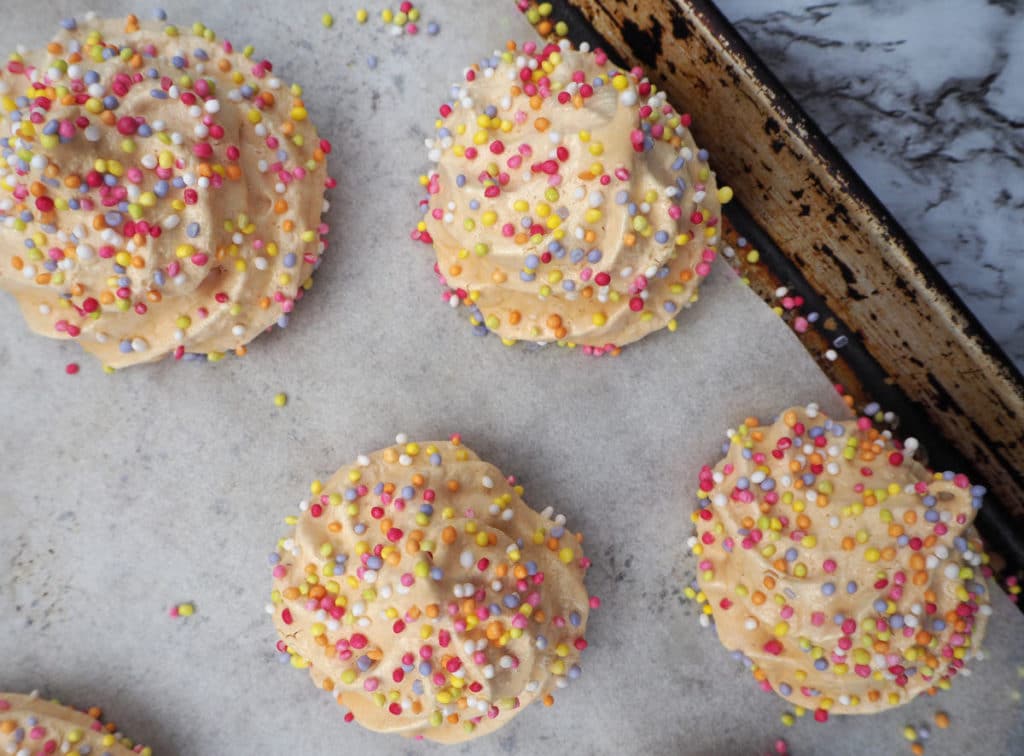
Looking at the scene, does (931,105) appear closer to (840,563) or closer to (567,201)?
(567,201)

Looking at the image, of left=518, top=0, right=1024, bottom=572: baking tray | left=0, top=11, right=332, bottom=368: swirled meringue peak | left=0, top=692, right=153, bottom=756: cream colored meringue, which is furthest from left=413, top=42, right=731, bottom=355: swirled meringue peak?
left=0, top=692, right=153, bottom=756: cream colored meringue

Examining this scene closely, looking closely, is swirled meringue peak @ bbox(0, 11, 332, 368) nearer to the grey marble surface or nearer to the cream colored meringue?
the cream colored meringue

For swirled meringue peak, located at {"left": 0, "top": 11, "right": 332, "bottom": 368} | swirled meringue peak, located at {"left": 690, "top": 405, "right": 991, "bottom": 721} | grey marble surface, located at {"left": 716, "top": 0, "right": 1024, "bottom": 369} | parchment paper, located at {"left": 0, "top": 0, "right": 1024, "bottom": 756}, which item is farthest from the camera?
grey marble surface, located at {"left": 716, "top": 0, "right": 1024, "bottom": 369}

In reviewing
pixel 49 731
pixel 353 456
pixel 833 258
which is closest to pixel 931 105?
pixel 833 258

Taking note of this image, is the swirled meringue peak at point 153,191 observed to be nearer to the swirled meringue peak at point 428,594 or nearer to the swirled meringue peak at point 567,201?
the swirled meringue peak at point 567,201

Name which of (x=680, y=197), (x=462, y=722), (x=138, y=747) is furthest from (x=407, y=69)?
(x=138, y=747)

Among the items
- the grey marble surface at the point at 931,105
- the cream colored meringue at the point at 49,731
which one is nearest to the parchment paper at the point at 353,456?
the cream colored meringue at the point at 49,731
